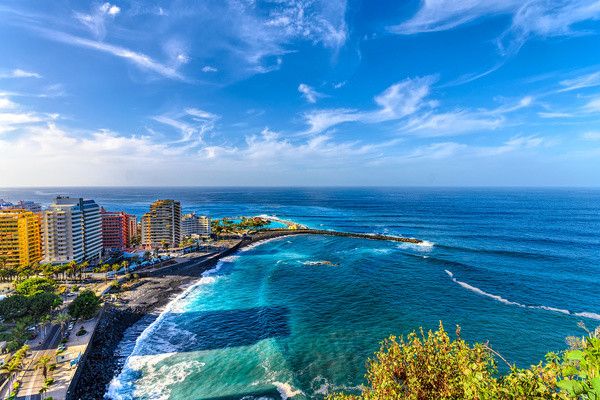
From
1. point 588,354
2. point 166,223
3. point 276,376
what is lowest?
point 276,376

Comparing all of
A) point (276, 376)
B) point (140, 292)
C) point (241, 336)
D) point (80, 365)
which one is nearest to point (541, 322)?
point (276, 376)

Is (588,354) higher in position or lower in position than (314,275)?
higher

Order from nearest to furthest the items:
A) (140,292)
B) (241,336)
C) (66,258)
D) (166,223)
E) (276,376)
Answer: (276,376), (241,336), (140,292), (66,258), (166,223)

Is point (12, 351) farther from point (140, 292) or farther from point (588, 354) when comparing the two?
point (588, 354)

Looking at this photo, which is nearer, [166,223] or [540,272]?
[540,272]

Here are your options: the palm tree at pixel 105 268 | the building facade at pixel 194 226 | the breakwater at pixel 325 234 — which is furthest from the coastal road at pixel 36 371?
the building facade at pixel 194 226

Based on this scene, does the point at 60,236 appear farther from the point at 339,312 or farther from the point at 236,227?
the point at 339,312

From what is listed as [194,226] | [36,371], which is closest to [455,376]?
[36,371]
